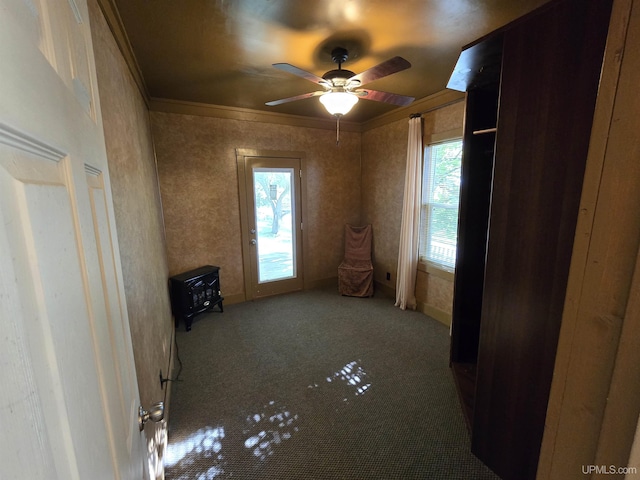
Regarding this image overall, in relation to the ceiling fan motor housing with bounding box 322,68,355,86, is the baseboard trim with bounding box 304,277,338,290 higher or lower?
lower

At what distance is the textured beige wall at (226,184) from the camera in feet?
10.9

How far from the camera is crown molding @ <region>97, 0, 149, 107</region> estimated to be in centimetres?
142

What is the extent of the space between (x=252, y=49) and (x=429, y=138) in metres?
2.20

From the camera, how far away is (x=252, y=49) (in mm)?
2059

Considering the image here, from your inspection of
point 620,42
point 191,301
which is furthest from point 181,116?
point 620,42

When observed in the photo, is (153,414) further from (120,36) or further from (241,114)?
(241,114)

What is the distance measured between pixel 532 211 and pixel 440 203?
2124mm

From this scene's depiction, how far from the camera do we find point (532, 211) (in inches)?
47.0

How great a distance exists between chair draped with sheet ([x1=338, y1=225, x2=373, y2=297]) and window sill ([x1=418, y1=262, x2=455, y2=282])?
842mm

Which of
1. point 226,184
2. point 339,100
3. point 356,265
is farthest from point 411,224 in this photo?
point 226,184

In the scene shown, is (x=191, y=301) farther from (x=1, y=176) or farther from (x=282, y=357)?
(x=1, y=176)

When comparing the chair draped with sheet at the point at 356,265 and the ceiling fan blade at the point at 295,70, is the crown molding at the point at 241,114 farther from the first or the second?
the ceiling fan blade at the point at 295,70

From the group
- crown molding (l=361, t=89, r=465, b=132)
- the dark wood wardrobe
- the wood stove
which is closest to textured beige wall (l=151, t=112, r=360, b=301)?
the wood stove

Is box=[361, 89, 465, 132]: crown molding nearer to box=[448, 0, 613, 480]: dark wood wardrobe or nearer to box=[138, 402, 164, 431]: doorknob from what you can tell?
box=[448, 0, 613, 480]: dark wood wardrobe
